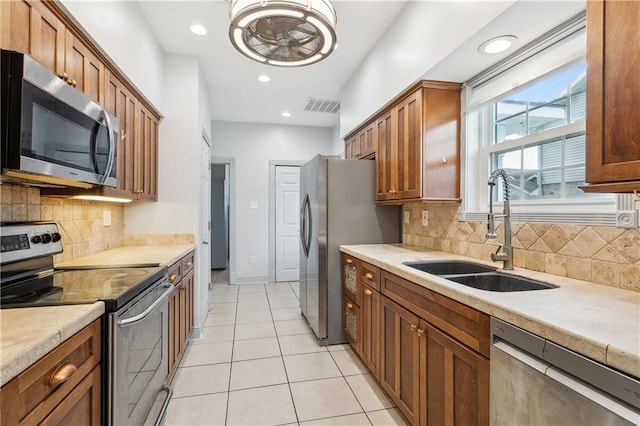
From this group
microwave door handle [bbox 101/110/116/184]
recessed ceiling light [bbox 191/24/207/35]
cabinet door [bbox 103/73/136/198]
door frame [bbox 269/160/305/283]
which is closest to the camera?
microwave door handle [bbox 101/110/116/184]

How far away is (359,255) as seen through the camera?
2.48m

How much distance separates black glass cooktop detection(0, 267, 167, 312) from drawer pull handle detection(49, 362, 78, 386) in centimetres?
25

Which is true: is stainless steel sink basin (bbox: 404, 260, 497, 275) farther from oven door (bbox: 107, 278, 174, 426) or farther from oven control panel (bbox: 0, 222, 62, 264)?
oven control panel (bbox: 0, 222, 62, 264)

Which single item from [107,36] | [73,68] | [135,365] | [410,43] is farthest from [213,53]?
[135,365]

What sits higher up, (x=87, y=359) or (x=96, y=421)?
(x=87, y=359)

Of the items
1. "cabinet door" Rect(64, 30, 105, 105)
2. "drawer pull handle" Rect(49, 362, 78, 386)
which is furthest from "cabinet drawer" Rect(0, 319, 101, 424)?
"cabinet door" Rect(64, 30, 105, 105)

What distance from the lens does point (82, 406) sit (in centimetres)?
107

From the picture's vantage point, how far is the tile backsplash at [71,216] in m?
1.60

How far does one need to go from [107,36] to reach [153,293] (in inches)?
63.9

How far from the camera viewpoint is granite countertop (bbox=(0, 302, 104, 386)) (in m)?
0.76

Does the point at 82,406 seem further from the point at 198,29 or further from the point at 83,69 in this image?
the point at 198,29

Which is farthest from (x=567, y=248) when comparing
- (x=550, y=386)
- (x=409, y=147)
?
(x=409, y=147)

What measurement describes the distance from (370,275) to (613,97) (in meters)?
1.64

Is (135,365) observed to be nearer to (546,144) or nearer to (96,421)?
(96,421)
